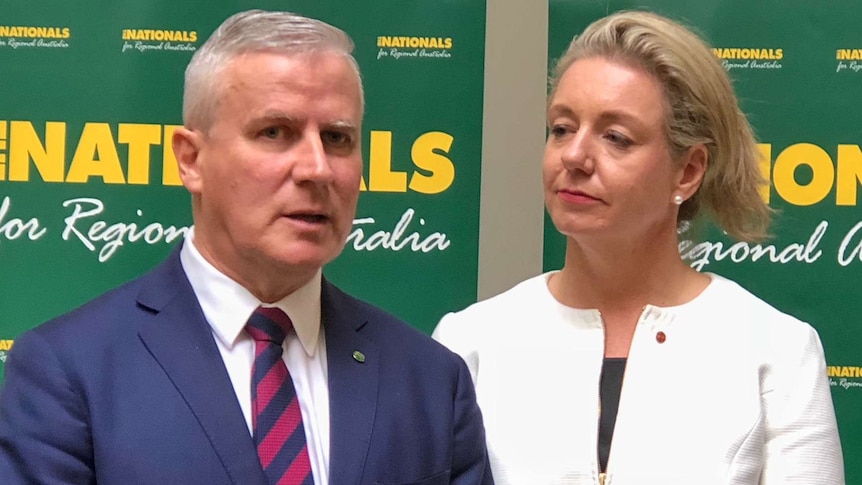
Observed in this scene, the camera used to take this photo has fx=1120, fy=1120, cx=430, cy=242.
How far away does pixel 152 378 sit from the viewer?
172 cm

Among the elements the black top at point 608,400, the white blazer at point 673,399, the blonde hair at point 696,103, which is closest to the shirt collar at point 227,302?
the white blazer at point 673,399

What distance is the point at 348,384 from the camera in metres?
1.87

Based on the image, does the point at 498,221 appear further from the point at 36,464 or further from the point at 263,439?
the point at 36,464

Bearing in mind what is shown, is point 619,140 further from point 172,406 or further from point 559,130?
point 172,406

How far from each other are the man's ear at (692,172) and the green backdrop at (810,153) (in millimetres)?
734

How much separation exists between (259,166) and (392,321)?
0.45 meters

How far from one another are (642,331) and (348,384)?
659 millimetres

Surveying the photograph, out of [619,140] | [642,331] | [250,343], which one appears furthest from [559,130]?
[250,343]

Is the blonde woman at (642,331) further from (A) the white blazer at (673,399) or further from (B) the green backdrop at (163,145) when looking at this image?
(B) the green backdrop at (163,145)

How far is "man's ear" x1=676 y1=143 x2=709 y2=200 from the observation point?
2270 mm

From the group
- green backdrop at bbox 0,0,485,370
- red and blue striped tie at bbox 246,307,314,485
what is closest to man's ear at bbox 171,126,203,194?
red and blue striped tie at bbox 246,307,314,485

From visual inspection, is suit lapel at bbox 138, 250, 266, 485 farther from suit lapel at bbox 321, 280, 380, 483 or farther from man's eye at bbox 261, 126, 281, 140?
man's eye at bbox 261, 126, 281, 140

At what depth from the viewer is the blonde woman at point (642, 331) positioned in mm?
2125

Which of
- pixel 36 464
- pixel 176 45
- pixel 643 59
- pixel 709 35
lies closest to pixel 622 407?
pixel 643 59
